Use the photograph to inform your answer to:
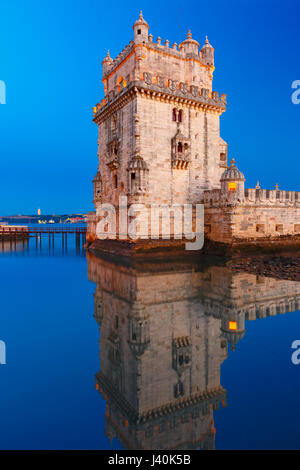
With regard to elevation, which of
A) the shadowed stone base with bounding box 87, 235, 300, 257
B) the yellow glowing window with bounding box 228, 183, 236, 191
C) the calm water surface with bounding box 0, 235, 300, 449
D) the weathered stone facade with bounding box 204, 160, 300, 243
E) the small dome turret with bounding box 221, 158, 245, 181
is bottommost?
the calm water surface with bounding box 0, 235, 300, 449

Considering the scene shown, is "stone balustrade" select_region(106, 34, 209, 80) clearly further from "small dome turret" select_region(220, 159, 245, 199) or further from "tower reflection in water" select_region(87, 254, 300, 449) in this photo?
"tower reflection in water" select_region(87, 254, 300, 449)

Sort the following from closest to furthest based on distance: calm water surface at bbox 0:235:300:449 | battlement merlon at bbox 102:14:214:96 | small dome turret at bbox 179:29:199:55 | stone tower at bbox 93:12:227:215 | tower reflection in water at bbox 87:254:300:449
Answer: calm water surface at bbox 0:235:300:449 < tower reflection in water at bbox 87:254:300:449 < stone tower at bbox 93:12:227:215 < battlement merlon at bbox 102:14:214:96 < small dome turret at bbox 179:29:199:55

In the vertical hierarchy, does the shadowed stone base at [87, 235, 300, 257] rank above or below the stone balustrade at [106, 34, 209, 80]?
below

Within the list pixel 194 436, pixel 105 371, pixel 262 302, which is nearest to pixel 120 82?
pixel 262 302

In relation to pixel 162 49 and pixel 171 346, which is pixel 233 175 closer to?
pixel 162 49

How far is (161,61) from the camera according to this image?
2019 cm

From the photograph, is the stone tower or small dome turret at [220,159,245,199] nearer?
small dome turret at [220,159,245,199]

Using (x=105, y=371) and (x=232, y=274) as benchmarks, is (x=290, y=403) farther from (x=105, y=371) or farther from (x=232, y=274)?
(x=232, y=274)

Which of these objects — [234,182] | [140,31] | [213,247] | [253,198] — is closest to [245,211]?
[253,198]

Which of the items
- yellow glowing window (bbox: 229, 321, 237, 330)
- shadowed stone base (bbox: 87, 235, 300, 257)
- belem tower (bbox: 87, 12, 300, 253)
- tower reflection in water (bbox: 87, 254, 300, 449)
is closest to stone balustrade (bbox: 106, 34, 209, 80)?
belem tower (bbox: 87, 12, 300, 253)

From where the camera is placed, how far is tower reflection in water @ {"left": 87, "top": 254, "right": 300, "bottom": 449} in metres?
3.87

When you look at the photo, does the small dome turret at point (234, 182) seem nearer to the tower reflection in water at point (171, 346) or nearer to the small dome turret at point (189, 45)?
the tower reflection in water at point (171, 346)

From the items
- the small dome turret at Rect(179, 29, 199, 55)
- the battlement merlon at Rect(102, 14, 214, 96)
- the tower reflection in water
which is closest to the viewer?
the tower reflection in water

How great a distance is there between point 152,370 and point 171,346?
97 centimetres
